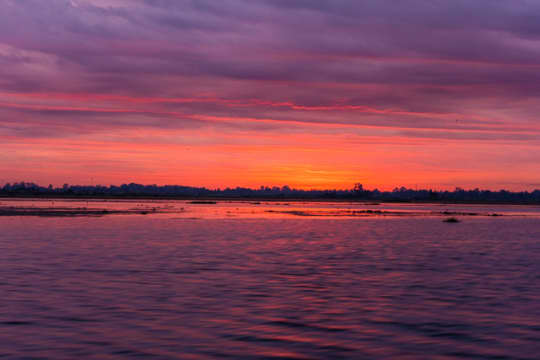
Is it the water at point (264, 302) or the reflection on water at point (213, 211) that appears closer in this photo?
the water at point (264, 302)

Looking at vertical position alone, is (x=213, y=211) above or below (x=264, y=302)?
above

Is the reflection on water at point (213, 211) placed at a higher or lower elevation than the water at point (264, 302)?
higher

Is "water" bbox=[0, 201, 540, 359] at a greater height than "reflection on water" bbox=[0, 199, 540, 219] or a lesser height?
lesser

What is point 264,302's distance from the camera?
18.5m

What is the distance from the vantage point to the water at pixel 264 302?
1333cm

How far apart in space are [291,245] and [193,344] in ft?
79.5

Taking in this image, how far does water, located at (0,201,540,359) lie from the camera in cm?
1333

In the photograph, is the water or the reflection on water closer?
the water

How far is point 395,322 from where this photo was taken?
52.3 ft

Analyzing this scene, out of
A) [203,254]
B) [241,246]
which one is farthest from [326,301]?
[241,246]

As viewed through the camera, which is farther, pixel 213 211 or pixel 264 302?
pixel 213 211

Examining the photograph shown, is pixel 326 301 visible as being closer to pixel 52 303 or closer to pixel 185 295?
pixel 185 295

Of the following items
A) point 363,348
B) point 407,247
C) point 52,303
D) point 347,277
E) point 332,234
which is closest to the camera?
point 363,348

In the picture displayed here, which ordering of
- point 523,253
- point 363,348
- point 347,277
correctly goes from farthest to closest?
point 523,253 → point 347,277 → point 363,348
